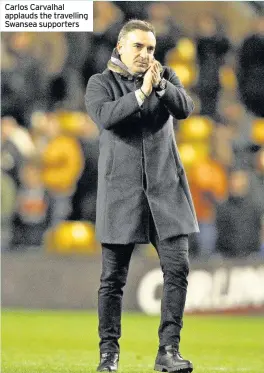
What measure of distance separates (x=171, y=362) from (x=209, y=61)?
7.42 m

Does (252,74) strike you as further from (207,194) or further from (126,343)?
(126,343)

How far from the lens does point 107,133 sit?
5742 millimetres

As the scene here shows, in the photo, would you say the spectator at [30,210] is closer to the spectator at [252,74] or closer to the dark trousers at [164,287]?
the spectator at [252,74]

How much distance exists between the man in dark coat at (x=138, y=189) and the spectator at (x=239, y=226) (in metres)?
5.78


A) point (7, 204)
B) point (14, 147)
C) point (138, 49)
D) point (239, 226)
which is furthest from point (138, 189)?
point (14, 147)

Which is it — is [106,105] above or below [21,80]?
below

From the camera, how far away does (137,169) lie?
573cm

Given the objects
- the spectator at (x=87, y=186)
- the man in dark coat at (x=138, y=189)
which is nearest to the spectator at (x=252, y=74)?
the spectator at (x=87, y=186)

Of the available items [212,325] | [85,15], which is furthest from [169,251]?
[212,325]

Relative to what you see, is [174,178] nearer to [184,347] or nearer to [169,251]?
[169,251]

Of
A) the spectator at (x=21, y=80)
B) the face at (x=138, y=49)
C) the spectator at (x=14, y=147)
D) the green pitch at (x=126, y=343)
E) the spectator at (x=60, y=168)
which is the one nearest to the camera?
the face at (x=138, y=49)

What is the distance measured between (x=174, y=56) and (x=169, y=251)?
7255 mm

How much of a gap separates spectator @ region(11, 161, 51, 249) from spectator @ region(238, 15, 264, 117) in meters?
2.39

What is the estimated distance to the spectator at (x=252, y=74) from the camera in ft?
41.3
